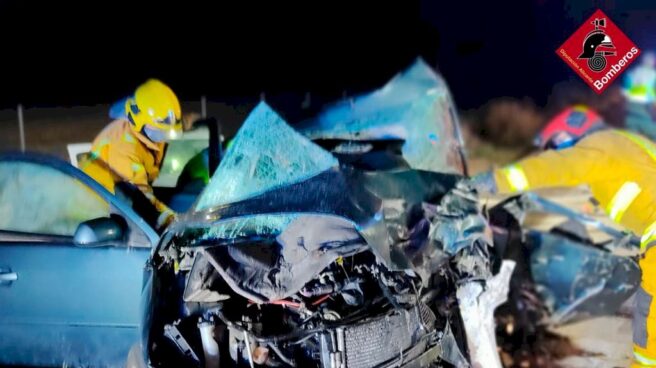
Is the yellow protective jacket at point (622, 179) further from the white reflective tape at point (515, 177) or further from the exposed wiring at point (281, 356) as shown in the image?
the exposed wiring at point (281, 356)

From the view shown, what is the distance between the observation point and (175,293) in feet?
8.38

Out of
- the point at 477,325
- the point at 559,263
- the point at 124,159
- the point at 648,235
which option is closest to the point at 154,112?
the point at 124,159

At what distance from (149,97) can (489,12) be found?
903 cm

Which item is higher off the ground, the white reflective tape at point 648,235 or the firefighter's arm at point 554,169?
the firefighter's arm at point 554,169

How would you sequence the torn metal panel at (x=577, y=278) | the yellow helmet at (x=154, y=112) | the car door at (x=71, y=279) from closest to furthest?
1. the car door at (x=71, y=279)
2. the yellow helmet at (x=154, y=112)
3. the torn metal panel at (x=577, y=278)

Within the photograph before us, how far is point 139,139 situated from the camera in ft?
13.5

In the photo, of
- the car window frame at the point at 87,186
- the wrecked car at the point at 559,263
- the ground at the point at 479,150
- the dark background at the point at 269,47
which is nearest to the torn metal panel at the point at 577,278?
the wrecked car at the point at 559,263

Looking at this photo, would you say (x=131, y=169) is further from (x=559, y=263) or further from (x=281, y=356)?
(x=559, y=263)

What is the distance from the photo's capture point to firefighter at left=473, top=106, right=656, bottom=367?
3100 mm

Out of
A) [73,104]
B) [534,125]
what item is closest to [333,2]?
[534,125]

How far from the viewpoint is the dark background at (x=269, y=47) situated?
31.6 feet

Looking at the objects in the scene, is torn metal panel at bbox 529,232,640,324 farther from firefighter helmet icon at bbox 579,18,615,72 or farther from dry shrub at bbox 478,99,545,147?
dry shrub at bbox 478,99,545,147

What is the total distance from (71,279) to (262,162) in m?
1.25

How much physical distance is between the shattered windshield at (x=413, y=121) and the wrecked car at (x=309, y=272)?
597mm
